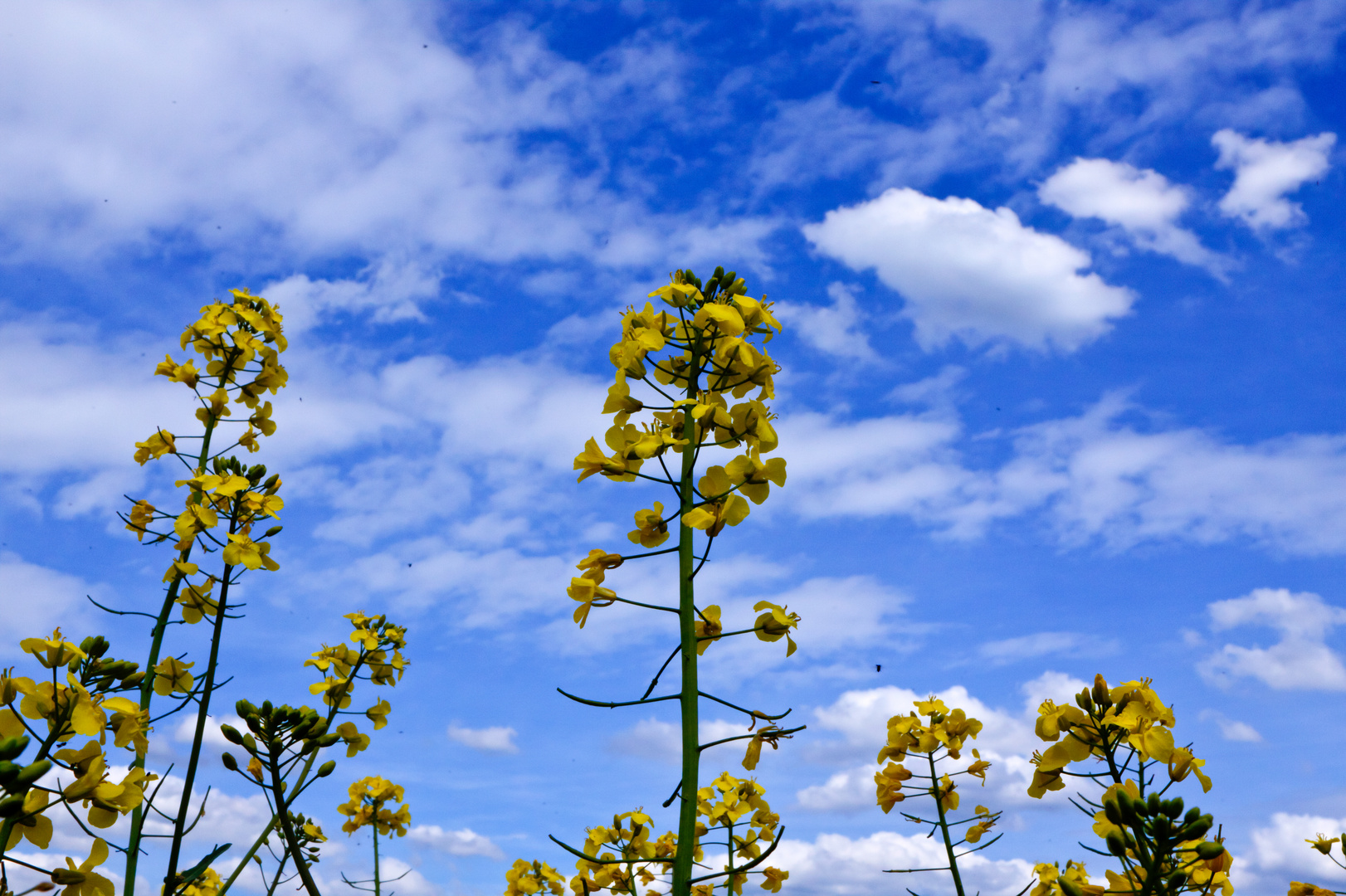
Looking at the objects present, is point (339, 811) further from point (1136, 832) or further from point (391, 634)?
point (1136, 832)

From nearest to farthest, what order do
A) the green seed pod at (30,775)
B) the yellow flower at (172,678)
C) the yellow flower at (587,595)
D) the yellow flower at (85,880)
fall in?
the green seed pod at (30,775) < the yellow flower at (85,880) < the yellow flower at (587,595) < the yellow flower at (172,678)

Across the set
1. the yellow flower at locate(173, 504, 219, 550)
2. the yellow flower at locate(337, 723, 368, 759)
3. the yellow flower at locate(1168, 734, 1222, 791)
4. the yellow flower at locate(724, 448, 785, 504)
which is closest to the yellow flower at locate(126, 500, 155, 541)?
the yellow flower at locate(173, 504, 219, 550)

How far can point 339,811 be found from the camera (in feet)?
29.9

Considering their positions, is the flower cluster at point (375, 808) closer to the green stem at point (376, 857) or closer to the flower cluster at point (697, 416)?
the green stem at point (376, 857)

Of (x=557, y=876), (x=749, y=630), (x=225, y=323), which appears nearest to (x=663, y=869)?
(x=557, y=876)

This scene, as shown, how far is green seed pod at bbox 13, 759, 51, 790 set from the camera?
2615mm

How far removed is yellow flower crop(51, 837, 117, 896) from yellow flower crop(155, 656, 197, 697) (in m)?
2.34

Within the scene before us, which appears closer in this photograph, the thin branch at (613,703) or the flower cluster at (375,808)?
the thin branch at (613,703)

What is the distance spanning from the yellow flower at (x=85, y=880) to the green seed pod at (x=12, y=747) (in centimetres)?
58

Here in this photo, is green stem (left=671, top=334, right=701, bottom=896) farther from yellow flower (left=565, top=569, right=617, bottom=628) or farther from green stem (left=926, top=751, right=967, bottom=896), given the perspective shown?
green stem (left=926, top=751, right=967, bottom=896)

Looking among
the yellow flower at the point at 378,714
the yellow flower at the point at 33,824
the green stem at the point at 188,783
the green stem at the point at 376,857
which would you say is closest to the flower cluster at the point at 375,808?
the green stem at the point at 376,857

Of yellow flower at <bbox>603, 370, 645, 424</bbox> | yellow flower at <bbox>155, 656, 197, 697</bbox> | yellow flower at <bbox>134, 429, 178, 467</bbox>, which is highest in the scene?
yellow flower at <bbox>134, 429, 178, 467</bbox>

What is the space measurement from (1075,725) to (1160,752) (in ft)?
1.05

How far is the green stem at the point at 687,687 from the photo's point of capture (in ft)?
9.73
